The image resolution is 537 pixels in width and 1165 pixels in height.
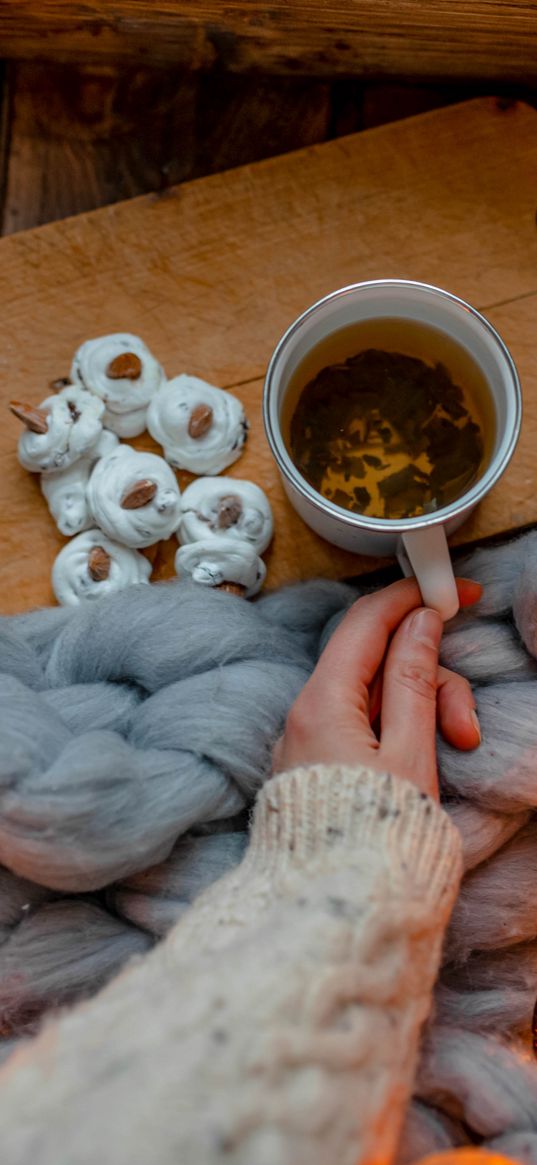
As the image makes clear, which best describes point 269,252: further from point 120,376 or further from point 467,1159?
point 467,1159

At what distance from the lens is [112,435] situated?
800 mm

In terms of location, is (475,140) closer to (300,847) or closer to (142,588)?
(142,588)

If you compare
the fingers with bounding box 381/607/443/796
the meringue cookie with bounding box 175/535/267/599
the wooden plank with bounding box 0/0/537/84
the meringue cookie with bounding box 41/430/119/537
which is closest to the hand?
the fingers with bounding box 381/607/443/796

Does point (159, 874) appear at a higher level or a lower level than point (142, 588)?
lower

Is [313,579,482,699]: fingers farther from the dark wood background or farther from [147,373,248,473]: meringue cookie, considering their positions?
the dark wood background

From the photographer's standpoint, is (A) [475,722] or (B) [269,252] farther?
(B) [269,252]

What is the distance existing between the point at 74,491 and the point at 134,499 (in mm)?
63

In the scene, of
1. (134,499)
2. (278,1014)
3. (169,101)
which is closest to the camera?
(278,1014)

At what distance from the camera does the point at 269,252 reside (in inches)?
32.9

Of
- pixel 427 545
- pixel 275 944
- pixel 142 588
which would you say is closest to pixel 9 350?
pixel 142 588

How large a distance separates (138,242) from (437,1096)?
0.69m

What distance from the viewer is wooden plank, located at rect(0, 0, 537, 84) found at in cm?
78

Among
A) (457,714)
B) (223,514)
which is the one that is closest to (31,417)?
(223,514)

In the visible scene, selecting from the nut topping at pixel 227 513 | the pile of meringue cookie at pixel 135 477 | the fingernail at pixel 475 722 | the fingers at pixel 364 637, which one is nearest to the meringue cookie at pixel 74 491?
the pile of meringue cookie at pixel 135 477
